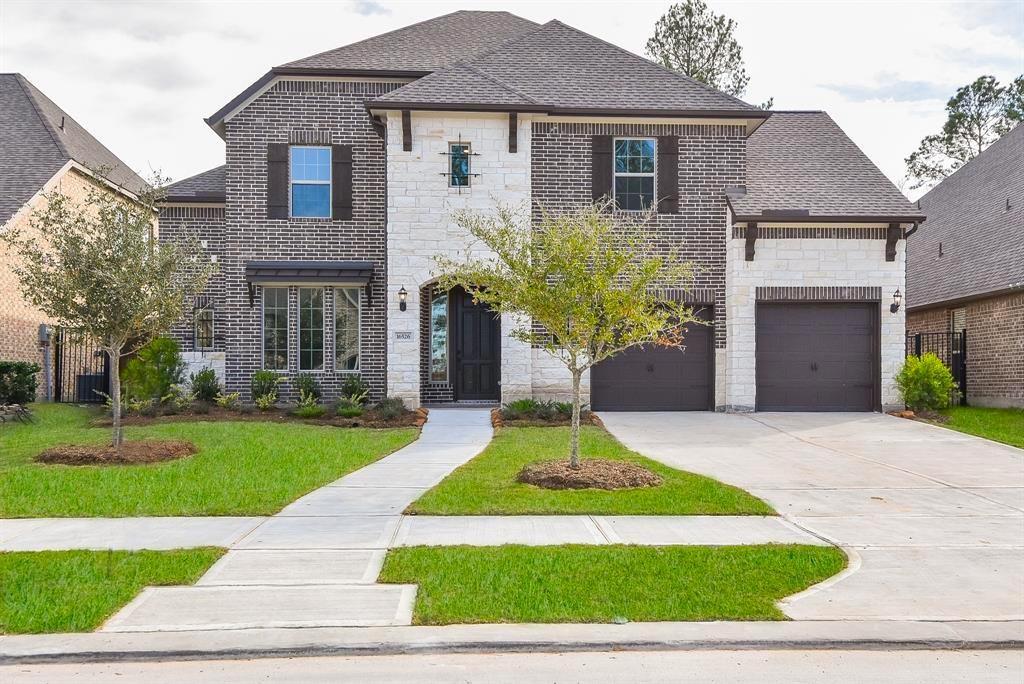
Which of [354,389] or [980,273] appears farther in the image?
[980,273]

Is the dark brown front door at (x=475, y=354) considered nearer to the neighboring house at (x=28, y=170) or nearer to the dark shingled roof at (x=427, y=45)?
the dark shingled roof at (x=427, y=45)

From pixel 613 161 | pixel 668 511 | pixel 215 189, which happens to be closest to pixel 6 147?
pixel 215 189

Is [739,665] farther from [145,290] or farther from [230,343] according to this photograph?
[230,343]

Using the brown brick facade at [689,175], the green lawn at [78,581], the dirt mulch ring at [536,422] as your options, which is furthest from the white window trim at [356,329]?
the green lawn at [78,581]

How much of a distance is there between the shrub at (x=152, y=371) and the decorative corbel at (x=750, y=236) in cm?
1240

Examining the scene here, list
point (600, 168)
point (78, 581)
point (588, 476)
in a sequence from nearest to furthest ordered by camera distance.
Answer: point (78, 581), point (588, 476), point (600, 168)

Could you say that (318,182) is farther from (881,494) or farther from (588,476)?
(881,494)

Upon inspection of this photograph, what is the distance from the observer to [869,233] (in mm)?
17734

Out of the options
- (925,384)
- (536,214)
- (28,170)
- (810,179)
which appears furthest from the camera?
(28,170)

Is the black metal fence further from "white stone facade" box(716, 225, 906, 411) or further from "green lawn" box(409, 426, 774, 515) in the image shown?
"green lawn" box(409, 426, 774, 515)

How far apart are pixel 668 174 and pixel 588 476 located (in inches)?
395

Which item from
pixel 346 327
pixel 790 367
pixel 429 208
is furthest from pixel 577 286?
pixel 790 367

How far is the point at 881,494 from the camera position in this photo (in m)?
9.47

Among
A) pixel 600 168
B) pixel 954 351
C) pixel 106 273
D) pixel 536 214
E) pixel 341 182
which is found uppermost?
pixel 600 168
